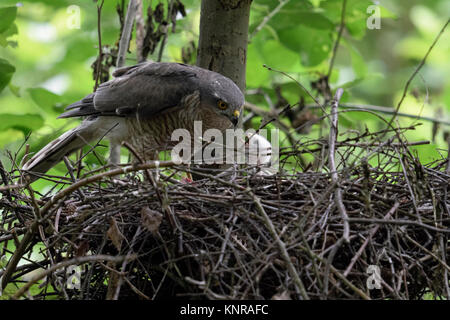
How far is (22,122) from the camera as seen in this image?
13.6 ft

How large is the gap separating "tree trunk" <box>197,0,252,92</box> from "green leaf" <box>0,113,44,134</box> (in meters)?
1.48

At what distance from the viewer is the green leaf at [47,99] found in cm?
438

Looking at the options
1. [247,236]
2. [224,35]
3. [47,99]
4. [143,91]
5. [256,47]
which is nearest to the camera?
[247,236]

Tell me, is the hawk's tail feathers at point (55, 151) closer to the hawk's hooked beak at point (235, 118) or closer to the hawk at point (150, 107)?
the hawk at point (150, 107)

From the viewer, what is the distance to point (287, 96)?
4793 mm

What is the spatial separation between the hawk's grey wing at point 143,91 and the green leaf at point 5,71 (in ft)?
1.47

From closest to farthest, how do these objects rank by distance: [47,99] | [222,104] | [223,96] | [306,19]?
[223,96] → [222,104] → [306,19] → [47,99]

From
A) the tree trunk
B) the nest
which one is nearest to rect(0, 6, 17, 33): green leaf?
the tree trunk

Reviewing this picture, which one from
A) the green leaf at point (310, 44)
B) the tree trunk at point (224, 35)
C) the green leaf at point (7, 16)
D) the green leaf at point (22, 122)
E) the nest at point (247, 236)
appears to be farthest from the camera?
the green leaf at point (310, 44)

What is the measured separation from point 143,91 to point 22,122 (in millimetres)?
1063

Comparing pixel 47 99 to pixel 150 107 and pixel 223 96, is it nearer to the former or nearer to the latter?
pixel 150 107

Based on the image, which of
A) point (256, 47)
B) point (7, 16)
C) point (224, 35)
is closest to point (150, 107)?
point (224, 35)

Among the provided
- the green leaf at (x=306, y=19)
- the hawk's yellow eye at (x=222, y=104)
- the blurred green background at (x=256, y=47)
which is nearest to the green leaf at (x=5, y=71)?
the blurred green background at (x=256, y=47)

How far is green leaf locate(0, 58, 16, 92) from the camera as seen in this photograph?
146 inches
